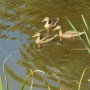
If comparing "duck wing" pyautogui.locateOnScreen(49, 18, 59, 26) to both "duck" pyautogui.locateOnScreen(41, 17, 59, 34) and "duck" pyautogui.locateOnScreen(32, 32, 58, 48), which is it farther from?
"duck" pyautogui.locateOnScreen(32, 32, 58, 48)

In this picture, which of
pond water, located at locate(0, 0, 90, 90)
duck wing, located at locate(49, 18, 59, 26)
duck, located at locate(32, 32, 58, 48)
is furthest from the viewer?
duck wing, located at locate(49, 18, 59, 26)

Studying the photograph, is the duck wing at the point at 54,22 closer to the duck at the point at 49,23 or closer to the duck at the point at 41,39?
the duck at the point at 49,23

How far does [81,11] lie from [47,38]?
2.08 meters

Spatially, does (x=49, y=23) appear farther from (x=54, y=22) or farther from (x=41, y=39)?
(x=41, y=39)

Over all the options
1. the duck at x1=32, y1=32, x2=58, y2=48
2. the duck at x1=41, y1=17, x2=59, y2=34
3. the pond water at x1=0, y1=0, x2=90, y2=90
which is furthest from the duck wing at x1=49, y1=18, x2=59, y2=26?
the duck at x1=32, y1=32, x2=58, y2=48

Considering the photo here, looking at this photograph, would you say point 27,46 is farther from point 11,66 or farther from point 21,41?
point 11,66

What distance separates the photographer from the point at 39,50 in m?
8.27

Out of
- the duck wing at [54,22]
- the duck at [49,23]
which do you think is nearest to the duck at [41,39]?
the duck wing at [54,22]

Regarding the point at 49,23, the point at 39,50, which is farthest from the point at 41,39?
the point at 49,23

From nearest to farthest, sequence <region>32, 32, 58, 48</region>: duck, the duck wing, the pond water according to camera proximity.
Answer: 1. the pond water
2. <region>32, 32, 58, 48</region>: duck
3. the duck wing

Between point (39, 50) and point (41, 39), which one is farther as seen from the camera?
point (41, 39)

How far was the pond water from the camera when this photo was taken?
21.3 feet

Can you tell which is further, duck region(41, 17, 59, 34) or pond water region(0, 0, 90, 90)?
duck region(41, 17, 59, 34)

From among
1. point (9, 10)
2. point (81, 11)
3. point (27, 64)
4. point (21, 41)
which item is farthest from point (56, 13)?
point (27, 64)
